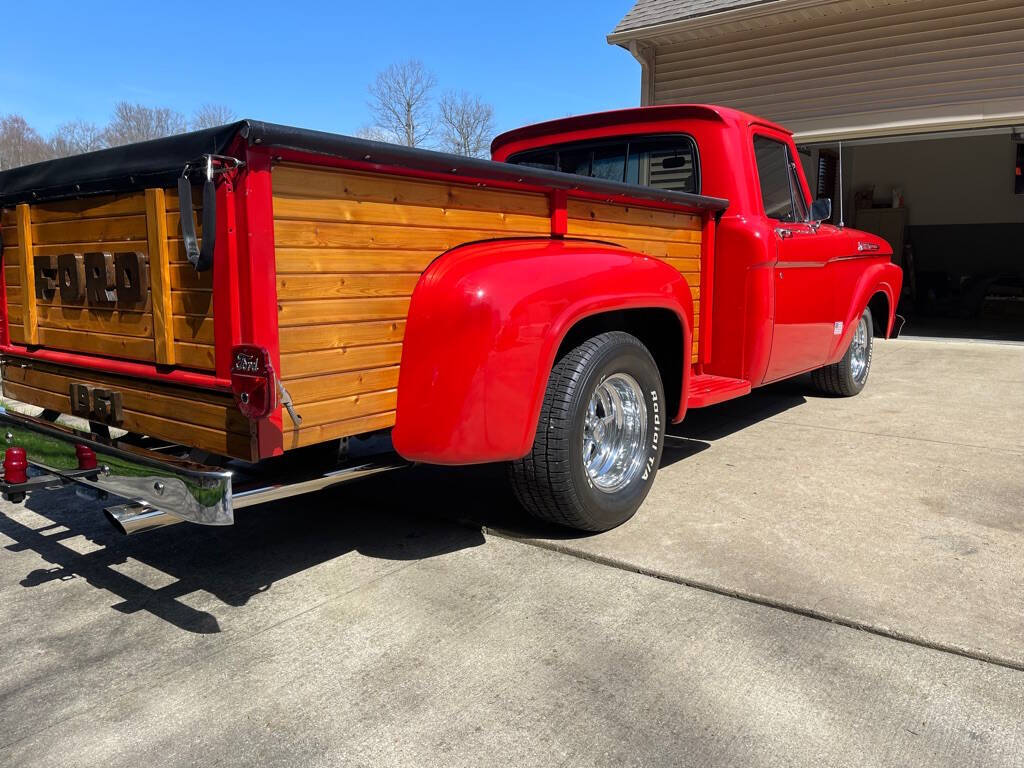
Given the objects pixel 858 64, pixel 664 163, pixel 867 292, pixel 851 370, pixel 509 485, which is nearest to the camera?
pixel 509 485

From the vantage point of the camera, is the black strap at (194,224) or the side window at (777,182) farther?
the side window at (777,182)

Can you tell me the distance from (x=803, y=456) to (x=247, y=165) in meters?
3.91

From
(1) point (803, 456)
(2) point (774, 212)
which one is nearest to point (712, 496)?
(1) point (803, 456)

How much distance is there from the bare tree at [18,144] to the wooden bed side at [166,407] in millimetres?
43636

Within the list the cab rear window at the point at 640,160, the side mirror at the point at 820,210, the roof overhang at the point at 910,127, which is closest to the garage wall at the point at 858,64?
the roof overhang at the point at 910,127

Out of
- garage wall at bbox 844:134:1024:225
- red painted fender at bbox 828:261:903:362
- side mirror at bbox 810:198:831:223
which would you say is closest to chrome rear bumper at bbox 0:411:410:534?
side mirror at bbox 810:198:831:223

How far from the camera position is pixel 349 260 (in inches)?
111

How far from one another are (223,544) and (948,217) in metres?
17.4

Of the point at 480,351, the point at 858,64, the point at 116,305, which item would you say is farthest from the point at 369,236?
the point at 858,64

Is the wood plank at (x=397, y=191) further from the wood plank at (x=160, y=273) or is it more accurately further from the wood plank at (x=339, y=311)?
the wood plank at (x=160, y=273)

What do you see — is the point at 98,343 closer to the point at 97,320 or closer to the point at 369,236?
the point at 97,320

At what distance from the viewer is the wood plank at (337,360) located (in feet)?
8.83

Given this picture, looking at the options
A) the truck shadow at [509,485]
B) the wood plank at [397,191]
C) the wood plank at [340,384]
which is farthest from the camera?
the truck shadow at [509,485]

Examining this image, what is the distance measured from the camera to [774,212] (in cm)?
514
